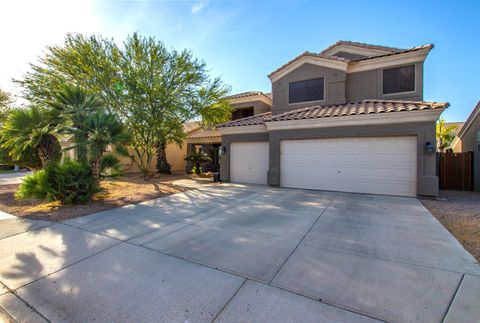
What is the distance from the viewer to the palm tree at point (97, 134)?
24.1 ft

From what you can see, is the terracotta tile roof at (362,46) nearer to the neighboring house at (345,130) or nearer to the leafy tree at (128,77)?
the neighboring house at (345,130)

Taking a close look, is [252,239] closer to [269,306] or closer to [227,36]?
[269,306]

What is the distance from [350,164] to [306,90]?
210 inches

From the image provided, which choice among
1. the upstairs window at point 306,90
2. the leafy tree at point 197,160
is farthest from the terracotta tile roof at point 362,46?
the leafy tree at point 197,160

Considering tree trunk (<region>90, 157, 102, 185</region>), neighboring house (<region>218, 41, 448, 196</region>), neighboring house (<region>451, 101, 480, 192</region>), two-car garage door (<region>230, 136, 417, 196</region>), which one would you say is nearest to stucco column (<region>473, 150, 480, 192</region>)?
neighboring house (<region>451, 101, 480, 192</region>)

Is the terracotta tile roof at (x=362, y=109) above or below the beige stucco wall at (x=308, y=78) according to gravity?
below

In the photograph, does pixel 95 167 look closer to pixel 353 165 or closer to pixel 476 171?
pixel 353 165

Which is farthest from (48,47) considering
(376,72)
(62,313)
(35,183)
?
(376,72)

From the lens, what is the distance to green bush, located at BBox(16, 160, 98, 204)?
6.80 metres

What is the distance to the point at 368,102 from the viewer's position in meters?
10.7

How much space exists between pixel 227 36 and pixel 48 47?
9.93 meters

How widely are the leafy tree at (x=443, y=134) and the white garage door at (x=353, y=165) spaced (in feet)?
52.5

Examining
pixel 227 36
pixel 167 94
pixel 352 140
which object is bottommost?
pixel 352 140

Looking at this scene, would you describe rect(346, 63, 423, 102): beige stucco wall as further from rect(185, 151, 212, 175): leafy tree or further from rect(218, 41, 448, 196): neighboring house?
rect(185, 151, 212, 175): leafy tree
